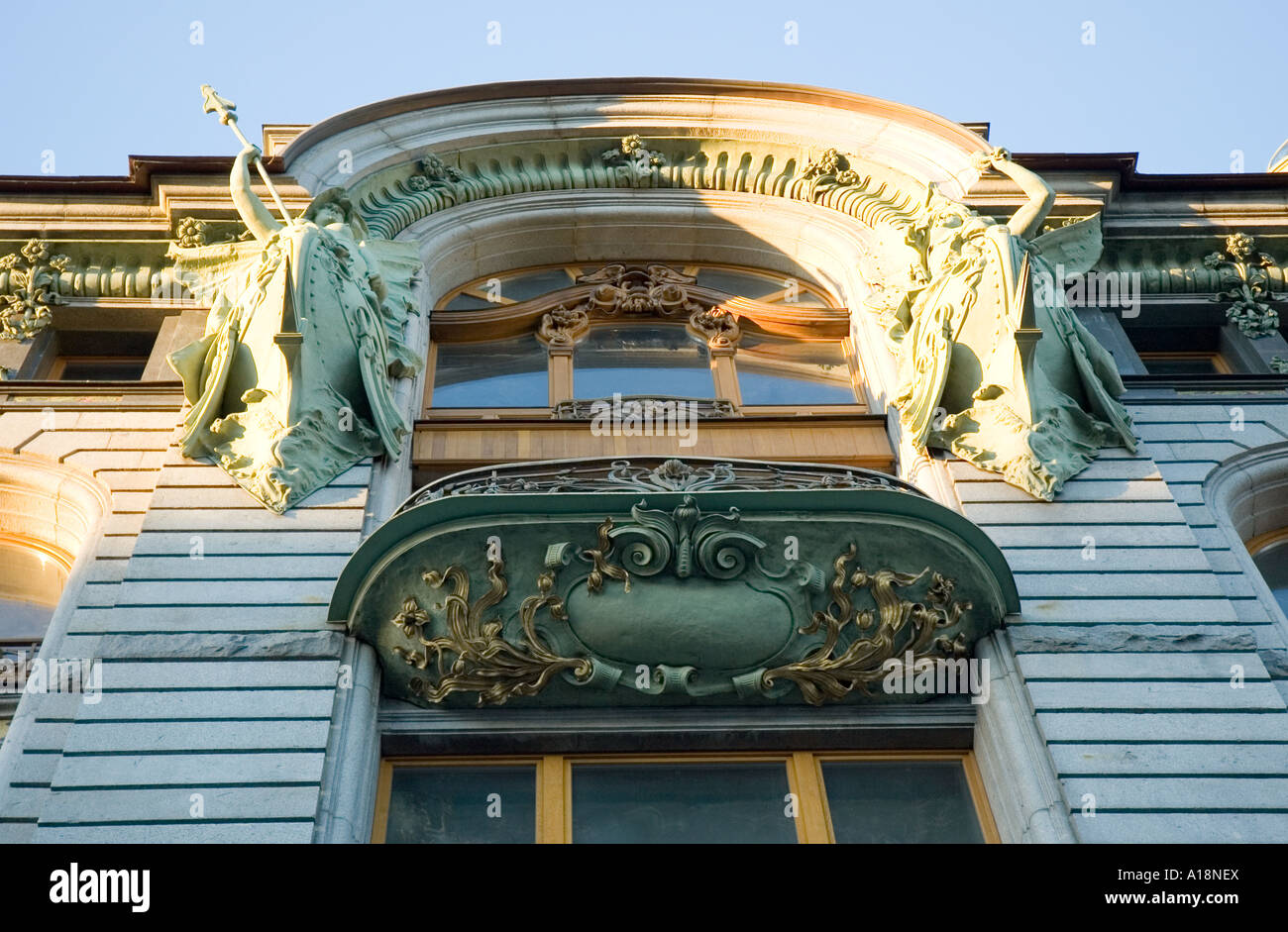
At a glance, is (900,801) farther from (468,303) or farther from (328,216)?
(468,303)

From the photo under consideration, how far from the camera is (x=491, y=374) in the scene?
19.0 meters

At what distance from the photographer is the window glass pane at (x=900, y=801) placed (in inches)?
488

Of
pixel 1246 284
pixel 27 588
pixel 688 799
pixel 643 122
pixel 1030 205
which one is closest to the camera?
pixel 688 799

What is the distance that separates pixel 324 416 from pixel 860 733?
222 inches

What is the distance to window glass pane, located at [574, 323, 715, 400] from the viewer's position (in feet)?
61.2

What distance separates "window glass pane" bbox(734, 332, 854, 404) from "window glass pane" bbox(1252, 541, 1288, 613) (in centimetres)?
461

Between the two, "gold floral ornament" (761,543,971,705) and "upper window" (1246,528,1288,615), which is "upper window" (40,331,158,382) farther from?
"upper window" (1246,528,1288,615)

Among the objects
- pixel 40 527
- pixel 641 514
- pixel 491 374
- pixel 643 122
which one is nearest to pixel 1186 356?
pixel 643 122

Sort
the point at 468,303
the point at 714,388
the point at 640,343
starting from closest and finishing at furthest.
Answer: the point at 714,388 → the point at 640,343 → the point at 468,303

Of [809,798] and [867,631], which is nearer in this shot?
[809,798]

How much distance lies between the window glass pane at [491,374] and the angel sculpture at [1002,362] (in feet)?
13.8

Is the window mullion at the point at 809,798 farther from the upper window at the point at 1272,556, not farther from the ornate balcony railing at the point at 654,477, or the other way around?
the upper window at the point at 1272,556
